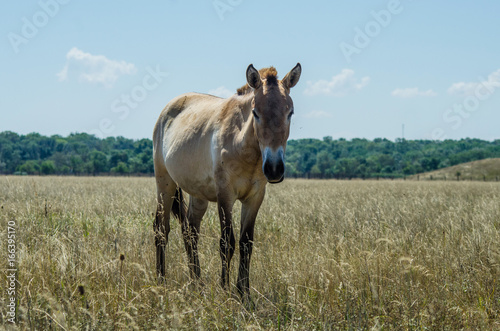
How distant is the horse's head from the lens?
11.7 ft

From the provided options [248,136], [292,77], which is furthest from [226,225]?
[292,77]

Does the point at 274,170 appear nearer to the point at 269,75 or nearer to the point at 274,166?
the point at 274,166

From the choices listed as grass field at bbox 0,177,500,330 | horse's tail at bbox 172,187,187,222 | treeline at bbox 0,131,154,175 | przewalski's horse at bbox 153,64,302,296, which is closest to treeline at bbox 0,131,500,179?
treeline at bbox 0,131,154,175

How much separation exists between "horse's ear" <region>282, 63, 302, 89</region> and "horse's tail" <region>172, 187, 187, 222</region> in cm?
253

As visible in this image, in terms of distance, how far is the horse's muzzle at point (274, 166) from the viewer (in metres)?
3.52

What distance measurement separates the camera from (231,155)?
4.20 meters

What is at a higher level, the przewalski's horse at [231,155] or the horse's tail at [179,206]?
the przewalski's horse at [231,155]

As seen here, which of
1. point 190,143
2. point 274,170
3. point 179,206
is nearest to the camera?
point 274,170

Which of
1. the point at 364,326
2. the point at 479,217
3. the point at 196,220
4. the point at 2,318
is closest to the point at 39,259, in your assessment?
the point at 2,318

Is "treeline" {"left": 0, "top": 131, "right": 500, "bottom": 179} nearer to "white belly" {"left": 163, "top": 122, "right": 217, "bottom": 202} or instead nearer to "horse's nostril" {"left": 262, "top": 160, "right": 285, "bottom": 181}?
"white belly" {"left": 163, "top": 122, "right": 217, "bottom": 202}

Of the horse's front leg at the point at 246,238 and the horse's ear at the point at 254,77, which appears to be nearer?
the horse's ear at the point at 254,77

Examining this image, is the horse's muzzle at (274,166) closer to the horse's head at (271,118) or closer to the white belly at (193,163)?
the horse's head at (271,118)

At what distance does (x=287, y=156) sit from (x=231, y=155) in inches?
4407

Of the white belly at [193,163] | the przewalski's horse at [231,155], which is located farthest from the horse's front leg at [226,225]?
the white belly at [193,163]
